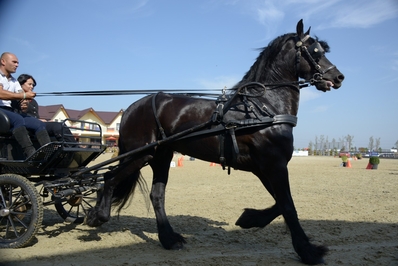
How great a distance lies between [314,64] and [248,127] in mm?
1193

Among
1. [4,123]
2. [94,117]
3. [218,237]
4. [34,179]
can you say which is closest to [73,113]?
[94,117]

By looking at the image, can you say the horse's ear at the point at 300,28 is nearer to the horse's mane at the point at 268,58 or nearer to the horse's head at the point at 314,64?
the horse's head at the point at 314,64

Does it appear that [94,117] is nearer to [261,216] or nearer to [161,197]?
[161,197]

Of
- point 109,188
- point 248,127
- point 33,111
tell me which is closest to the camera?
point 248,127

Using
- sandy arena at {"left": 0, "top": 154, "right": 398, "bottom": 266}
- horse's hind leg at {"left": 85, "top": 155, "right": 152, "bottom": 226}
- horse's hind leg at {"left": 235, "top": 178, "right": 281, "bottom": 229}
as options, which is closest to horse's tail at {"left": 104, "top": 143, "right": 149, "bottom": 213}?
horse's hind leg at {"left": 85, "top": 155, "right": 152, "bottom": 226}

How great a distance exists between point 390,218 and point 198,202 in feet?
13.1

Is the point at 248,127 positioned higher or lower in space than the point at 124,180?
higher

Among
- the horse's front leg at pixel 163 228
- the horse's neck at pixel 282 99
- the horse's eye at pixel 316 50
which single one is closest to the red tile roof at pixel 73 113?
the horse's front leg at pixel 163 228

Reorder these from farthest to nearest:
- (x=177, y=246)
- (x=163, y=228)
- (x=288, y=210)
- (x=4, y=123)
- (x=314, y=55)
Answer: (x=163, y=228)
(x=4, y=123)
(x=177, y=246)
(x=314, y=55)
(x=288, y=210)

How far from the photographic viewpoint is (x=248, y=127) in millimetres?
4238

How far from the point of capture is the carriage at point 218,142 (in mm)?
4219

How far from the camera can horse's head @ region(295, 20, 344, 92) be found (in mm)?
4391

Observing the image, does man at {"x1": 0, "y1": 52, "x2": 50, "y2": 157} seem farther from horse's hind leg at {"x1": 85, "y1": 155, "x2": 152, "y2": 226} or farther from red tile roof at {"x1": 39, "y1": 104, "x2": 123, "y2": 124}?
red tile roof at {"x1": 39, "y1": 104, "x2": 123, "y2": 124}

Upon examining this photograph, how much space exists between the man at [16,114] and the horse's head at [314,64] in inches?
144
